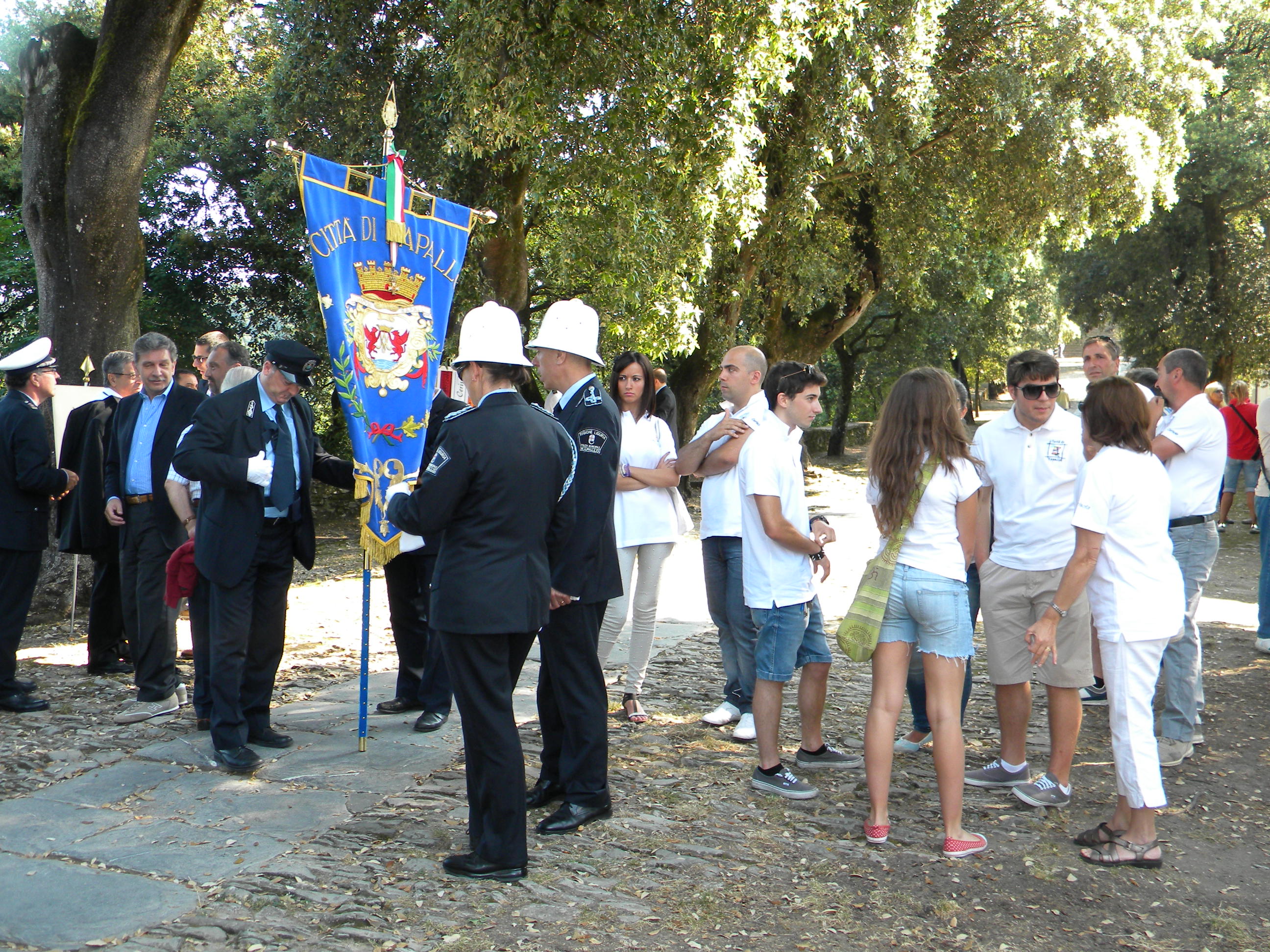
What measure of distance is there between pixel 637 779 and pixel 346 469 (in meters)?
2.30

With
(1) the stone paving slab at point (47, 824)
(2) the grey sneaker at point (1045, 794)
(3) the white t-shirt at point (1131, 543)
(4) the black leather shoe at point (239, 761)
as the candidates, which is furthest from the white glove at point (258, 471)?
(2) the grey sneaker at point (1045, 794)

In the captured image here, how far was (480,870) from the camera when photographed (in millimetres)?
4004

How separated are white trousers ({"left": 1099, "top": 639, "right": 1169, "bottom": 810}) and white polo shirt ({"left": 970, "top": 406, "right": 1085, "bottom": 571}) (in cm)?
68

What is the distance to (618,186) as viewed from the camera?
460 inches

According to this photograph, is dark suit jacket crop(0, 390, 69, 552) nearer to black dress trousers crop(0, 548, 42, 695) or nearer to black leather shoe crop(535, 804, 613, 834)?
black dress trousers crop(0, 548, 42, 695)

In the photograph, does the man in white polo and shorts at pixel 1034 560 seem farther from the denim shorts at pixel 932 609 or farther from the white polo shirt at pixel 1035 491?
the denim shorts at pixel 932 609

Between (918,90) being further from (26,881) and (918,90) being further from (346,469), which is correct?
(26,881)

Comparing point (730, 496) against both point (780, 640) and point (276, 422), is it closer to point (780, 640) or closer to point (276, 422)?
point (780, 640)

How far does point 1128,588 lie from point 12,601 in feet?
19.8

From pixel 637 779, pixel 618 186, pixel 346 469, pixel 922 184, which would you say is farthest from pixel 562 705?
pixel 922 184

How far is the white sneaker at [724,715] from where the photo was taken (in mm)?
6109

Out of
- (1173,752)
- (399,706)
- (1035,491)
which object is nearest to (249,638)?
(399,706)

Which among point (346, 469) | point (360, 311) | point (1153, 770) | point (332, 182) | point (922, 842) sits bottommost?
point (922, 842)

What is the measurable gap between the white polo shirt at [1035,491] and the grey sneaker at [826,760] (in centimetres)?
128
